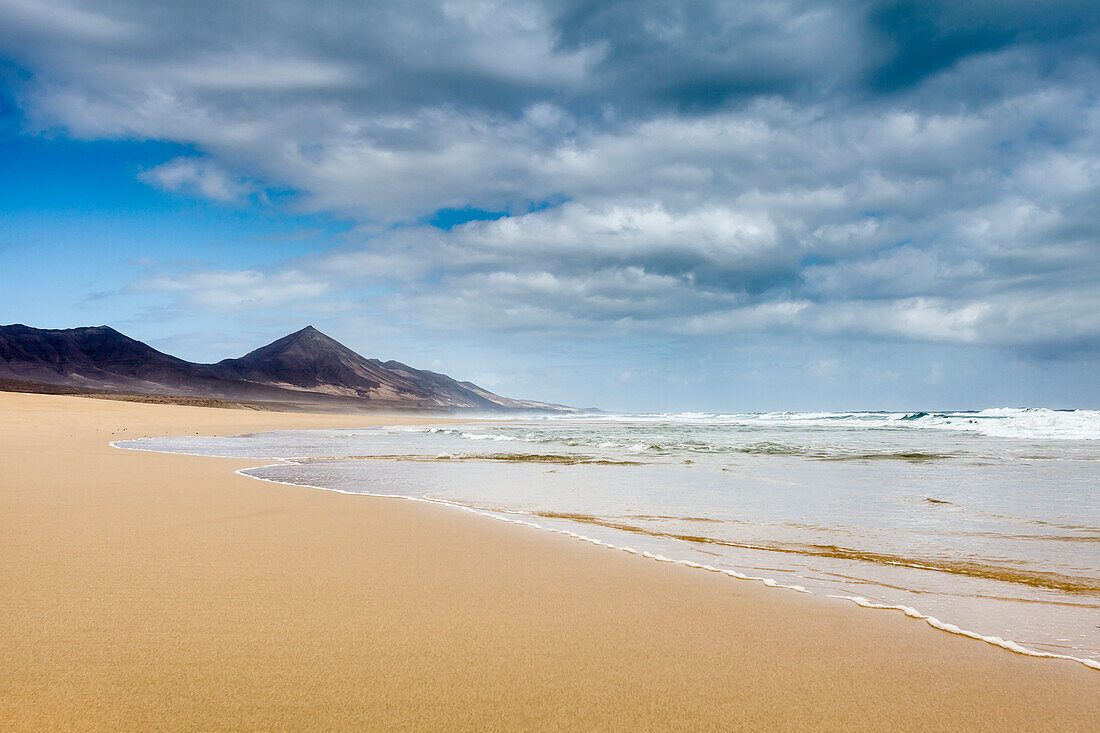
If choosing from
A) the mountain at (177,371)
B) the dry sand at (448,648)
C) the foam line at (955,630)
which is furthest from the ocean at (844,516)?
the mountain at (177,371)

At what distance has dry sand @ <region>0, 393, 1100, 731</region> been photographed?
6.27 ft

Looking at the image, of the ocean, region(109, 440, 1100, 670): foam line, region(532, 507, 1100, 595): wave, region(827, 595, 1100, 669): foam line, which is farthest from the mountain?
region(827, 595, 1100, 669): foam line

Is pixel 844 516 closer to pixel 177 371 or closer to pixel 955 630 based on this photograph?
pixel 955 630

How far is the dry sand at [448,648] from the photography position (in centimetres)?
191

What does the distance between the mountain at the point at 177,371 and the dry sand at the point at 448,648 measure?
9112 centimetres

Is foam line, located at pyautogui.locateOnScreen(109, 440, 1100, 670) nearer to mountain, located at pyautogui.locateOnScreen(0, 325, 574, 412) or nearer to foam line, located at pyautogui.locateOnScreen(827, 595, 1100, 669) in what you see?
foam line, located at pyautogui.locateOnScreen(827, 595, 1100, 669)

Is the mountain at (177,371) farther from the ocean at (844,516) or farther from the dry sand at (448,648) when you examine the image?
the dry sand at (448,648)

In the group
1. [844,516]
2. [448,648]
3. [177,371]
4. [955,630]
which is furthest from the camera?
[177,371]

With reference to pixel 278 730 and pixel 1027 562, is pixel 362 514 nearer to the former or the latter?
pixel 278 730

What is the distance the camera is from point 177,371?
110688 millimetres

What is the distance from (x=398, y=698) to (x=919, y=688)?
5.72ft

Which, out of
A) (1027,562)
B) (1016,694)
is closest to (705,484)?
(1027,562)

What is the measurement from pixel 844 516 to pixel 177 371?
12468 cm

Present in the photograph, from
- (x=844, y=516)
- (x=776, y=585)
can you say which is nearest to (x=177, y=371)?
(x=844, y=516)
